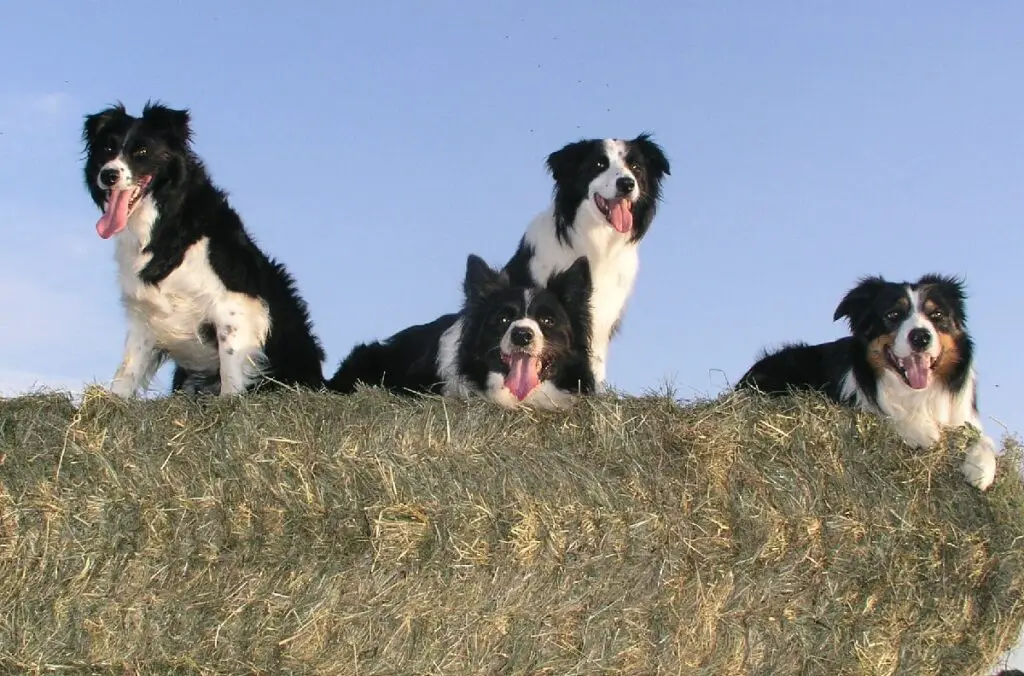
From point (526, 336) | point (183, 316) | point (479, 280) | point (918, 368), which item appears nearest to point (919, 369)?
point (918, 368)

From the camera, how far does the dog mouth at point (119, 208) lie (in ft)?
20.9

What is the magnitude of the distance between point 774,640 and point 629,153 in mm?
3106

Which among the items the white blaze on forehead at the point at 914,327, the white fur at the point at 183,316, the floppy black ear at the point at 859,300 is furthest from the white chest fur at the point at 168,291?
the white blaze on forehead at the point at 914,327

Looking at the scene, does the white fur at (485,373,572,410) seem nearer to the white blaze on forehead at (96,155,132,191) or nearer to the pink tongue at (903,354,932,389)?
the pink tongue at (903,354,932,389)

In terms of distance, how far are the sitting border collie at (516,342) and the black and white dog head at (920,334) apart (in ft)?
4.71

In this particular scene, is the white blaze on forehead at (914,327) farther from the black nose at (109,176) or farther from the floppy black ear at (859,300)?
the black nose at (109,176)

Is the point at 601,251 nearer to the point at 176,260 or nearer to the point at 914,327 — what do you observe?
the point at 914,327

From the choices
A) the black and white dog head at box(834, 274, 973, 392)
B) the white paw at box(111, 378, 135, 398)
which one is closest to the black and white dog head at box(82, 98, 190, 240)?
the white paw at box(111, 378, 135, 398)

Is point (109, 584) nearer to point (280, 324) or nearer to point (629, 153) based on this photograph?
point (280, 324)

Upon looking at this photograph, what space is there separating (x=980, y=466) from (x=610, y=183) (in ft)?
8.55

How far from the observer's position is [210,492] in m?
4.70

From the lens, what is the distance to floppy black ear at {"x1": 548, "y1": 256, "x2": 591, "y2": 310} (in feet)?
19.6

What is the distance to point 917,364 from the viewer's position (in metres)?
5.36

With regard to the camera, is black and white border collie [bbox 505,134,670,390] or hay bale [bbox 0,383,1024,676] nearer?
hay bale [bbox 0,383,1024,676]
